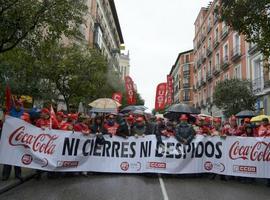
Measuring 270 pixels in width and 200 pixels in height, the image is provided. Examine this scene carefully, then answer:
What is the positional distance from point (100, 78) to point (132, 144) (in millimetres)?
14802

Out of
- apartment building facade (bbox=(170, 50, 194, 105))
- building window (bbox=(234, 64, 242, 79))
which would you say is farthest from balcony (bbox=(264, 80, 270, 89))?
apartment building facade (bbox=(170, 50, 194, 105))

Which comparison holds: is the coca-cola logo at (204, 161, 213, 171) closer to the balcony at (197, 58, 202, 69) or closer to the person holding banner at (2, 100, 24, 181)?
the person holding banner at (2, 100, 24, 181)

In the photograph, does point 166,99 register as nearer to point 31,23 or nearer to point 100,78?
point 100,78

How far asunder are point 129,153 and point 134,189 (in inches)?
86.3

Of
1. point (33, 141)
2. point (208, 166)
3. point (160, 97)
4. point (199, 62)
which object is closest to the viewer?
point (33, 141)

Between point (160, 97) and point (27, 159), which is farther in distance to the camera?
point (160, 97)

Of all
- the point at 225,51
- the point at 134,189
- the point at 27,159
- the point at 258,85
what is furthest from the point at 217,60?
the point at 134,189

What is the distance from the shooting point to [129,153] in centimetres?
1072

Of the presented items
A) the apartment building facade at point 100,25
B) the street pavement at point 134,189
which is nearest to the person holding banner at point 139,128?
the street pavement at point 134,189

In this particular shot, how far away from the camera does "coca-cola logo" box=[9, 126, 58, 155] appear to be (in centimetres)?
980

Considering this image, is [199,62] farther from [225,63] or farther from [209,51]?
[225,63]

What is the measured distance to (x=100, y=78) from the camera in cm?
2523

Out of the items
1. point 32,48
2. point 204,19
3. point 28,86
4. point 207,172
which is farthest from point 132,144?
point 204,19

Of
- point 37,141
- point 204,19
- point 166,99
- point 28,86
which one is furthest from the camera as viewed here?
point 204,19
